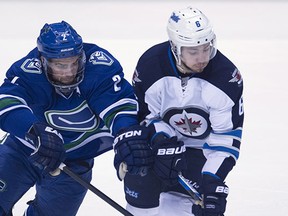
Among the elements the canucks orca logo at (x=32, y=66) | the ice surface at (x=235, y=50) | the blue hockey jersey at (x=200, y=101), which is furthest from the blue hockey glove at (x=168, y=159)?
the ice surface at (x=235, y=50)

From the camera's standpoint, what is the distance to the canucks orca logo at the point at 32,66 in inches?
137

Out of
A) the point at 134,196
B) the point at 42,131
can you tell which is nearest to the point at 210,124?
the point at 134,196

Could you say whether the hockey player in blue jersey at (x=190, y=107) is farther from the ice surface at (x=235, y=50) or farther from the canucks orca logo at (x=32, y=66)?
the ice surface at (x=235, y=50)

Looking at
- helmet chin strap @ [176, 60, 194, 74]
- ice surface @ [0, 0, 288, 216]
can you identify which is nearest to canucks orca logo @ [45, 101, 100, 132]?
helmet chin strap @ [176, 60, 194, 74]

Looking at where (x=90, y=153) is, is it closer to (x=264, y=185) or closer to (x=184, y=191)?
(x=184, y=191)

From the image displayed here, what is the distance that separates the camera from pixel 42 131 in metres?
3.36

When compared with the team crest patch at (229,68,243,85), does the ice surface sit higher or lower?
lower

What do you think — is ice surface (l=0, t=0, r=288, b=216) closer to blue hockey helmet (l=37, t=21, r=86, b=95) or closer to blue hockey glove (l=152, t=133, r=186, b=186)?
blue hockey glove (l=152, t=133, r=186, b=186)

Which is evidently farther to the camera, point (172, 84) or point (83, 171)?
point (83, 171)

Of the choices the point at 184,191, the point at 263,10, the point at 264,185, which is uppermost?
the point at 184,191

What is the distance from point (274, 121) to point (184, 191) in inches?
63.3

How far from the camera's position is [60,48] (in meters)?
3.37

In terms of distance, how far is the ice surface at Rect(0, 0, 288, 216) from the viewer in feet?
14.7

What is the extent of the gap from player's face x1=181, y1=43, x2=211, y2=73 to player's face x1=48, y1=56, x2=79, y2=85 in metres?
0.42
